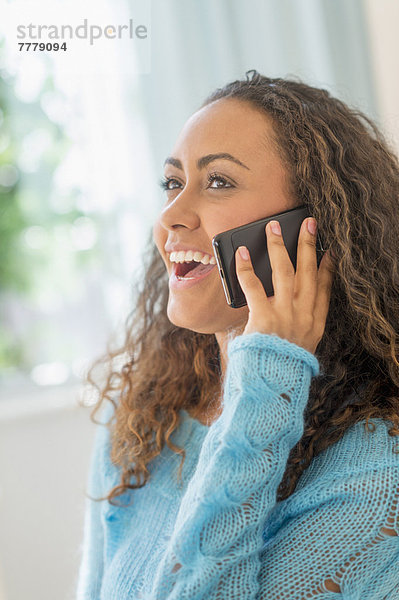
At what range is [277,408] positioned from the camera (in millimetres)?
876

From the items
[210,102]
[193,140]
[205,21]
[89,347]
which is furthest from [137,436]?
[205,21]

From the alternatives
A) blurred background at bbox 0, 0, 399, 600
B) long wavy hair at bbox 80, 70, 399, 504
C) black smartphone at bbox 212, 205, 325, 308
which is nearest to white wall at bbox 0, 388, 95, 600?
blurred background at bbox 0, 0, 399, 600

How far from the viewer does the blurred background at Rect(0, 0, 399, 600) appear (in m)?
1.82

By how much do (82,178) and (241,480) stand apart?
1.35 m

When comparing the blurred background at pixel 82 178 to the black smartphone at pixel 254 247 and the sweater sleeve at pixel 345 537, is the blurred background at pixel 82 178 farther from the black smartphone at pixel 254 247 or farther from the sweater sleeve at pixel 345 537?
the sweater sleeve at pixel 345 537

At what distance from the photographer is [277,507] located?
96cm

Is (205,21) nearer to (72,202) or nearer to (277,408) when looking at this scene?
(72,202)

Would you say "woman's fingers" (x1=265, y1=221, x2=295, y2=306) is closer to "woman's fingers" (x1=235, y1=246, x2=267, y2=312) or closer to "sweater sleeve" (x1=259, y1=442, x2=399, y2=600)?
"woman's fingers" (x1=235, y1=246, x2=267, y2=312)

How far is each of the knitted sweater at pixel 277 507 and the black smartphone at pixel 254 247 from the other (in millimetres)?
140

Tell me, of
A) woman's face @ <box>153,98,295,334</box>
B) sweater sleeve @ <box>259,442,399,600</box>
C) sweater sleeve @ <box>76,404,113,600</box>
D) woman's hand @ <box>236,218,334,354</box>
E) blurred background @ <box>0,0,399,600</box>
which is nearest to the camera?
sweater sleeve @ <box>259,442,399,600</box>

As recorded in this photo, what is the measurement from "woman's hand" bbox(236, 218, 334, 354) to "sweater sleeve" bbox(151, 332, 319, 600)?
0.14 feet

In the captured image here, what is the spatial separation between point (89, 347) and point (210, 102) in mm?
1047

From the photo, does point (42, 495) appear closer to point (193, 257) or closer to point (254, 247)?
point (193, 257)


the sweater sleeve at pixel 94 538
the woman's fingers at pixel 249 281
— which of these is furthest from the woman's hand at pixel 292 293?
the sweater sleeve at pixel 94 538
